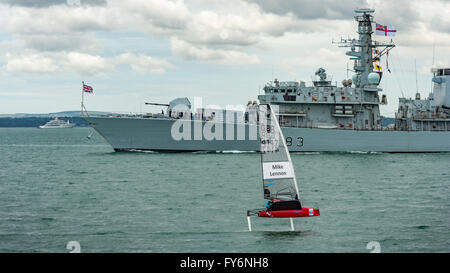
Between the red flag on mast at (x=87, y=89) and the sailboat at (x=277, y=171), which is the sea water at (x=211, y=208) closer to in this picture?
the sailboat at (x=277, y=171)

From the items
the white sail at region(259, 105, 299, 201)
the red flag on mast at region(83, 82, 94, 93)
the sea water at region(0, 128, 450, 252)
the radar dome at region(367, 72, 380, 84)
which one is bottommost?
the sea water at region(0, 128, 450, 252)

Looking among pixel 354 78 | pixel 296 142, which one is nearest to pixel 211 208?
pixel 296 142

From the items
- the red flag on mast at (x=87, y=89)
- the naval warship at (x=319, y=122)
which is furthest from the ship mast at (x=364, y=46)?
the red flag on mast at (x=87, y=89)

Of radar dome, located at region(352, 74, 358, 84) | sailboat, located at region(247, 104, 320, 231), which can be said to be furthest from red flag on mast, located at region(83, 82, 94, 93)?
sailboat, located at region(247, 104, 320, 231)

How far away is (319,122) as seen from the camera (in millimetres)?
55812

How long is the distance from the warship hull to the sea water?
7200mm

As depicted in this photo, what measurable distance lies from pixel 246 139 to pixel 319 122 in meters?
7.89

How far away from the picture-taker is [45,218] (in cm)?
2295

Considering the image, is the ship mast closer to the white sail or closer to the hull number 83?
the hull number 83

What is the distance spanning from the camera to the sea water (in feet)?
62.1

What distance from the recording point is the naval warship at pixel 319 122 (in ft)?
173
